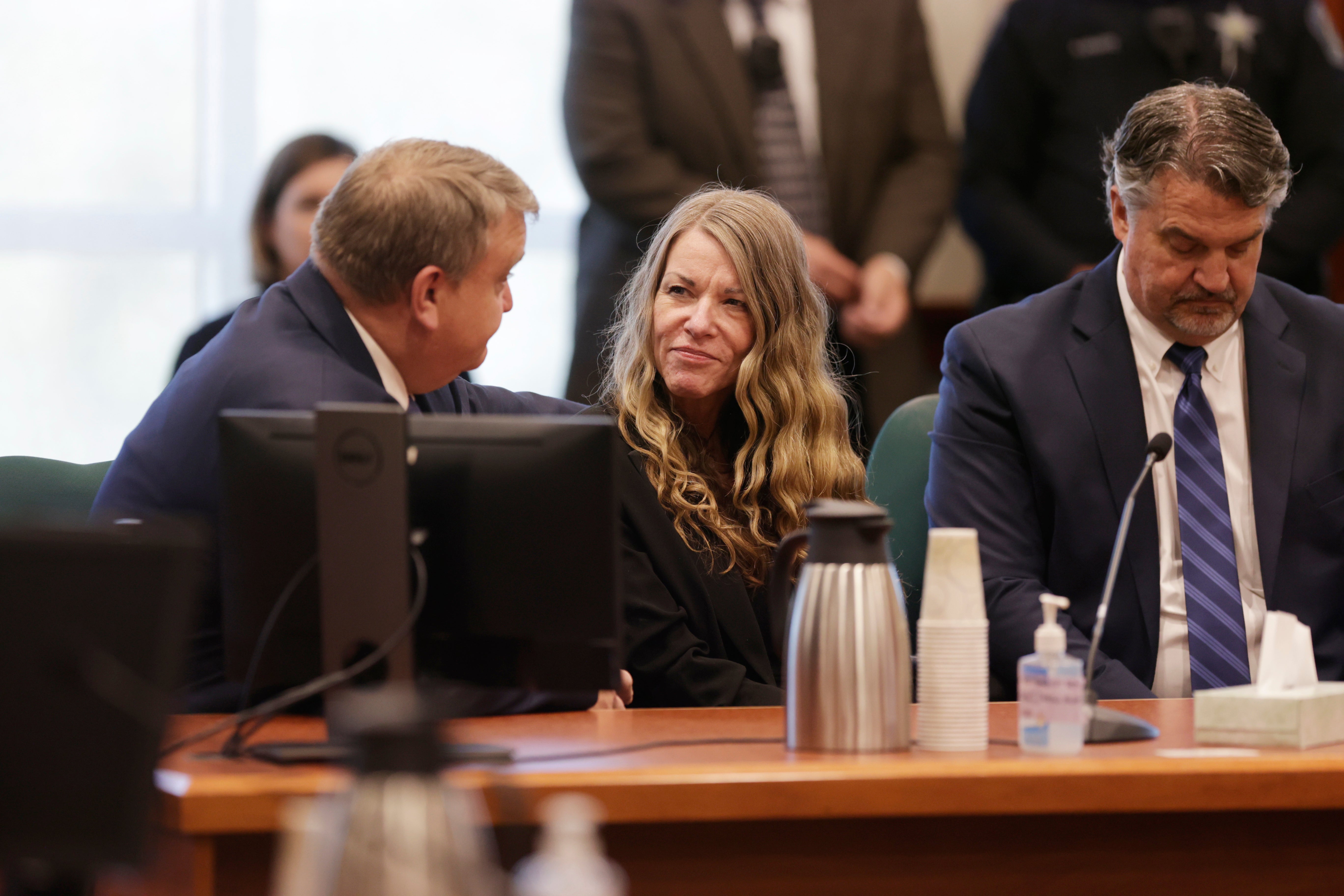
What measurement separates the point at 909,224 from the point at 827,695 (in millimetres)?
2371

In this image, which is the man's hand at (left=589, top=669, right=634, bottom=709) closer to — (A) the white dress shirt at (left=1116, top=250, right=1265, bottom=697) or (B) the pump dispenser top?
(B) the pump dispenser top

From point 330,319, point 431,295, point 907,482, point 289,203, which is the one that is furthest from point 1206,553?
point 289,203

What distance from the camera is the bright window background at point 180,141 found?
12.7 feet

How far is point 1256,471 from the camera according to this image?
7.14 ft

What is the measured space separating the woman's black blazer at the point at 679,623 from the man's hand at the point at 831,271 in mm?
1345

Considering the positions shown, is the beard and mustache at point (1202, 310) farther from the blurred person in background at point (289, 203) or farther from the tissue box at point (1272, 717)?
the blurred person in background at point (289, 203)

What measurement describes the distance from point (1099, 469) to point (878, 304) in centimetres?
129

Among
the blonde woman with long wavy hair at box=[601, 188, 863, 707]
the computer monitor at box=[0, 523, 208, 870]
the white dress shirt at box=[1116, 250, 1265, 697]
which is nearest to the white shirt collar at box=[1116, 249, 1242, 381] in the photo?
the white dress shirt at box=[1116, 250, 1265, 697]

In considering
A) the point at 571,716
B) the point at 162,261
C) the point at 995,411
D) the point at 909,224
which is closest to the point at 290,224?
the point at 162,261

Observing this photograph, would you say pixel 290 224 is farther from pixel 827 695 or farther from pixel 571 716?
pixel 827 695

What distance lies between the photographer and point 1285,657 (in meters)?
1.46

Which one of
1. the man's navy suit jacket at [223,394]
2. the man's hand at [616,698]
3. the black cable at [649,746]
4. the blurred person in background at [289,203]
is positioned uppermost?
the blurred person in background at [289,203]

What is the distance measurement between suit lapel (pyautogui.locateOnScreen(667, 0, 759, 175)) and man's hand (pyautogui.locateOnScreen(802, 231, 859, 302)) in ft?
0.80

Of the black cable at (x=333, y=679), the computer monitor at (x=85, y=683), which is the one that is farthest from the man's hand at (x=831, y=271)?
the computer monitor at (x=85, y=683)
